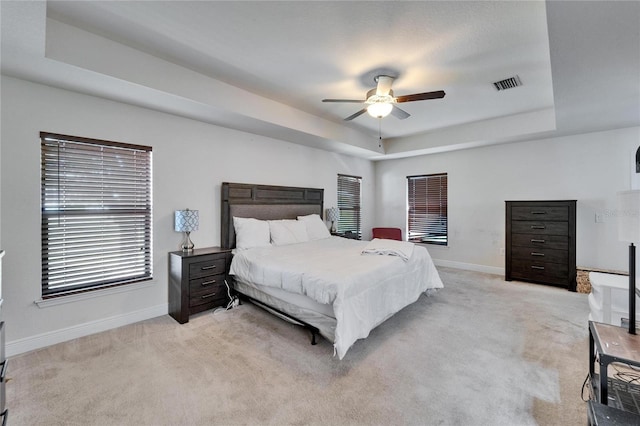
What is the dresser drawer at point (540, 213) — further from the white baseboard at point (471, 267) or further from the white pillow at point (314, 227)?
the white pillow at point (314, 227)

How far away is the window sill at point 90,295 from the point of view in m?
2.67

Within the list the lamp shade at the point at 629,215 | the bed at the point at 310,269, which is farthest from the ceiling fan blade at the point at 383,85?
the lamp shade at the point at 629,215

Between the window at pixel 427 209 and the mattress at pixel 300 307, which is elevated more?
the window at pixel 427 209

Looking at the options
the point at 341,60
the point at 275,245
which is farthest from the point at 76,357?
the point at 341,60

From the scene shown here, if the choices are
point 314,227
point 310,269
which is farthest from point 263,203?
point 310,269

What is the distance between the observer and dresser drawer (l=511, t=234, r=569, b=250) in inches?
169

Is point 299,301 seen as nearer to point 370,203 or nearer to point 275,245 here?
point 275,245

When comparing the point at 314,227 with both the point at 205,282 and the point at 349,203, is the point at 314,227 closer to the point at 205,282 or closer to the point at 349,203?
the point at 349,203

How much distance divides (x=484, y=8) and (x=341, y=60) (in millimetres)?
1266

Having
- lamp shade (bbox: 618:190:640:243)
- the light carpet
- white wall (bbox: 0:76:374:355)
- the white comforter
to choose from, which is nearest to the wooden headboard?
white wall (bbox: 0:76:374:355)

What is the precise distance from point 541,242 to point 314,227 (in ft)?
12.3

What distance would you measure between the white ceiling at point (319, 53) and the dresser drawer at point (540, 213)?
1279mm

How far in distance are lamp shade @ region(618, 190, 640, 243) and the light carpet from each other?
116 centimetres

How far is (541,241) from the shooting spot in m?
4.49
